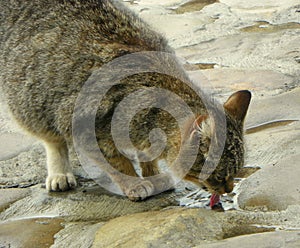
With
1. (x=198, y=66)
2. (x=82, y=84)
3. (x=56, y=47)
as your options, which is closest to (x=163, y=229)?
(x=82, y=84)

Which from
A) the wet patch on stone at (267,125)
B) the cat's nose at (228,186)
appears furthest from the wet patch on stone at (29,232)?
the wet patch on stone at (267,125)

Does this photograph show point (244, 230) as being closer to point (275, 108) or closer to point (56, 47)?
point (275, 108)

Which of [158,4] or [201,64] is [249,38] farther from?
[158,4]

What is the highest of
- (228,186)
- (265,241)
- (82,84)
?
(82,84)

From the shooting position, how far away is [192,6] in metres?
7.84

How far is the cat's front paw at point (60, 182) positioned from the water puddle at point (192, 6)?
342 cm

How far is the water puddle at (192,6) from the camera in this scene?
7.76 m

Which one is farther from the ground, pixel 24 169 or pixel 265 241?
pixel 265 241

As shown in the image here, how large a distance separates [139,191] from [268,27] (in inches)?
121

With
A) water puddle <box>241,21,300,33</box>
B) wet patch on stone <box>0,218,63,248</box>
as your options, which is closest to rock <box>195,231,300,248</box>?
wet patch on stone <box>0,218,63,248</box>

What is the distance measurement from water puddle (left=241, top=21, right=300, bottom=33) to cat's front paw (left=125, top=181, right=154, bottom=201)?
9.31 feet

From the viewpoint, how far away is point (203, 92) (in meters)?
4.73

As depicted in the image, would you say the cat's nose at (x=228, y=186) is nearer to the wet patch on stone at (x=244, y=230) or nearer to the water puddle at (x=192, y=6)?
the wet patch on stone at (x=244, y=230)

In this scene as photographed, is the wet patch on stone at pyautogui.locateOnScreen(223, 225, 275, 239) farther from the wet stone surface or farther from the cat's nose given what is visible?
the cat's nose
